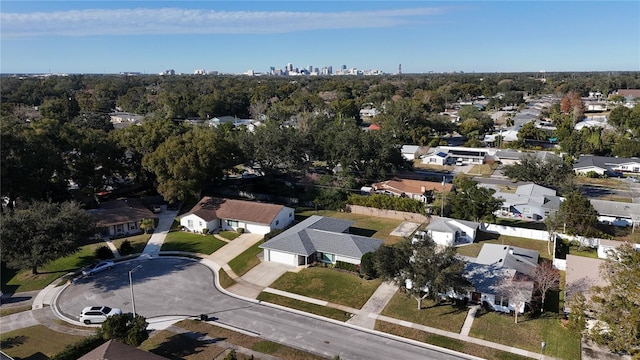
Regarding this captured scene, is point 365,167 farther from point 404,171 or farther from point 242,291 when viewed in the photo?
point 242,291

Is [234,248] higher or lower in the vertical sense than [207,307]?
higher

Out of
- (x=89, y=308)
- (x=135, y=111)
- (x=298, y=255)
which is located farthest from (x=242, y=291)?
(x=135, y=111)

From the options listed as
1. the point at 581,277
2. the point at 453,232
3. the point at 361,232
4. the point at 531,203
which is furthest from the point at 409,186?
the point at 581,277

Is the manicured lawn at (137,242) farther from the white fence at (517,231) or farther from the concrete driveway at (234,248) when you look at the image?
the white fence at (517,231)

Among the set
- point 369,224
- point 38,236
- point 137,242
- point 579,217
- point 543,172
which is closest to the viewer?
point 38,236

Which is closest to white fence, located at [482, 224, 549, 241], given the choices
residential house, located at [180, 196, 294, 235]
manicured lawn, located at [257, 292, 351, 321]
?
residential house, located at [180, 196, 294, 235]

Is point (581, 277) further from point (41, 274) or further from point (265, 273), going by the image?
point (41, 274)

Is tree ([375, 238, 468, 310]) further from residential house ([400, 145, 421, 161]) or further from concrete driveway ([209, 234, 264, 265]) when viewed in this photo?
residential house ([400, 145, 421, 161])
